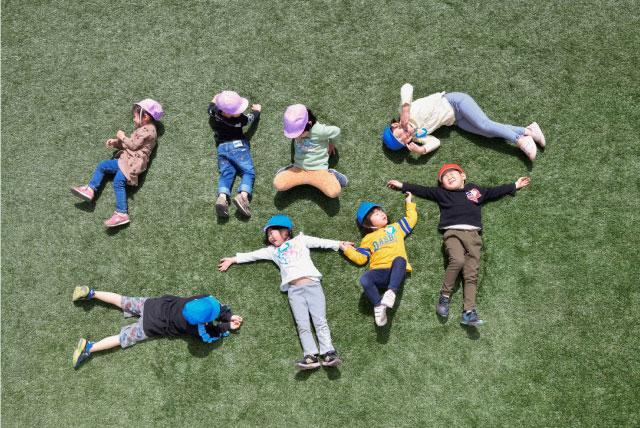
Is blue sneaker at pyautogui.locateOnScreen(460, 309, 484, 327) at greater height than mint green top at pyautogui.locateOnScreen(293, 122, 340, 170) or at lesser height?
lesser

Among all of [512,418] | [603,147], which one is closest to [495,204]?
[603,147]

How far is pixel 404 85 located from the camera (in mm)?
6035

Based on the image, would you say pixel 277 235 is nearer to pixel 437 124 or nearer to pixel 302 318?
pixel 302 318

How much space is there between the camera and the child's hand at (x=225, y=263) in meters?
5.98

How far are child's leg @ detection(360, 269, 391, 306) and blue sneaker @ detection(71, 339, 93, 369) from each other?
11.2ft

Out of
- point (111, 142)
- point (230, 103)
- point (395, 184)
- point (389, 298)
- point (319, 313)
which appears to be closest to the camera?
point (389, 298)

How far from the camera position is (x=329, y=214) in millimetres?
6066

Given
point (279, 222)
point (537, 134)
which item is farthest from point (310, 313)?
point (537, 134)

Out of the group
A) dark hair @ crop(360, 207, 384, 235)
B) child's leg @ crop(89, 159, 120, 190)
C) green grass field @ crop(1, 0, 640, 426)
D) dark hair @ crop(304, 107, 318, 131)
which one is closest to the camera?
green grass field @ crop(1, 0, 640, 426)

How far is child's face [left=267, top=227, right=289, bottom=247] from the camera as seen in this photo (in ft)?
19.1

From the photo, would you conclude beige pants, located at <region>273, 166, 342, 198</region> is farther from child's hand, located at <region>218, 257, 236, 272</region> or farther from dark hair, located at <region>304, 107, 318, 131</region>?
child's hand, located at <region>218, 257, 236, 272</region>

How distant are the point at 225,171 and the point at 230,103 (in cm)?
85

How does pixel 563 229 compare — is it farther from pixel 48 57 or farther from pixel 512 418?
pixel 48 57

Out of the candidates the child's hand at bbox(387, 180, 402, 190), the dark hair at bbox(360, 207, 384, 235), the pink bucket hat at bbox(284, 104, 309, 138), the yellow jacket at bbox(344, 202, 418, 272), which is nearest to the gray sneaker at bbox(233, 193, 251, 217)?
the pink bucket hat at bbox(284, 104, 309, 138)
